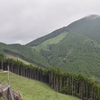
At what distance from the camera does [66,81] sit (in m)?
107

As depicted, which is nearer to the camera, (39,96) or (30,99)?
(30,99)

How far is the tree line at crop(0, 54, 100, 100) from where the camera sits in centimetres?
9900

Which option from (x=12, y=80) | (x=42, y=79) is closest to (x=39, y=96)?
(x=12, y=80)

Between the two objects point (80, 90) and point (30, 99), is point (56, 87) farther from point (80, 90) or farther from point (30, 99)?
point (30, 99)

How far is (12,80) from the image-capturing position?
308 ft

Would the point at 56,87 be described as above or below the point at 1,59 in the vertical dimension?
below

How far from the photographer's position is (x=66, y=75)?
355 ft

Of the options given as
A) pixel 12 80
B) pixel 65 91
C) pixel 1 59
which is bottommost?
pixel 65 91

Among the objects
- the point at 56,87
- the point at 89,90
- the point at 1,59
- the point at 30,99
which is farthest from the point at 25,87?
the point at 1,59

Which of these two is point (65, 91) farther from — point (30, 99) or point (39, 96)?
point (30, 99)

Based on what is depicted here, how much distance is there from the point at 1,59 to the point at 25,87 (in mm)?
42043

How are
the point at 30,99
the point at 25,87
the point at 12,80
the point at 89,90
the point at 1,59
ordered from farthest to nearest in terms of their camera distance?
1. the point at 1,59
2. the point at 89,90
3. the point at 12,80
4. the point at 25,87
5. the point at 30,99

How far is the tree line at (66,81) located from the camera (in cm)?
9900

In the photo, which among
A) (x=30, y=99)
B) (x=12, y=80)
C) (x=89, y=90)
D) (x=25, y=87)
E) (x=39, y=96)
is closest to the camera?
(x=30, y=99)
